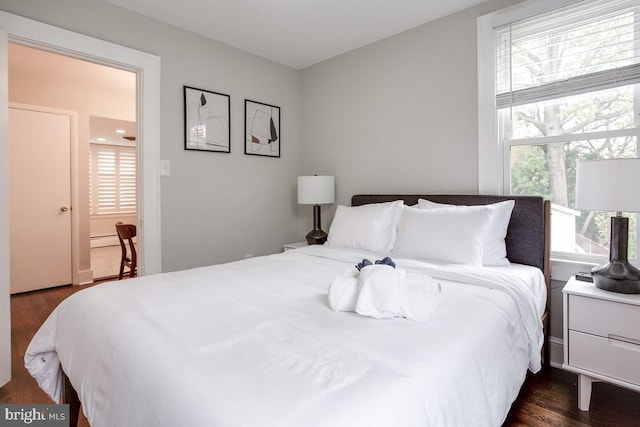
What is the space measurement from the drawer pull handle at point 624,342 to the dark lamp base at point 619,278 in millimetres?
213

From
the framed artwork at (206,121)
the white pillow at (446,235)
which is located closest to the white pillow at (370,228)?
the white pillow at (446,235)

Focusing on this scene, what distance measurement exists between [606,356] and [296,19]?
3.00 m

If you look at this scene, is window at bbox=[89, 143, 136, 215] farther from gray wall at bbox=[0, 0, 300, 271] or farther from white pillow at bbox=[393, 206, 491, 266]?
white pillow at bbox=[393, 206, 491, 266]

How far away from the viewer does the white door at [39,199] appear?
389 centimetres

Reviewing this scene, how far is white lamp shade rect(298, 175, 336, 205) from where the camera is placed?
329cm

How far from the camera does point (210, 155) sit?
3154 millimetres

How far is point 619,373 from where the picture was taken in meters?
1.59

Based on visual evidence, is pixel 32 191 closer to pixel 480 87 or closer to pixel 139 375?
pixel 139 375

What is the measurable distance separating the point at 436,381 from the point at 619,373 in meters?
1.37

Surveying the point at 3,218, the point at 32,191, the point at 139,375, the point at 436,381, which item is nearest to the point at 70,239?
the point at 32,191

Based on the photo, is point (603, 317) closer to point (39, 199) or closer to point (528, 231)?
point (528, 231)

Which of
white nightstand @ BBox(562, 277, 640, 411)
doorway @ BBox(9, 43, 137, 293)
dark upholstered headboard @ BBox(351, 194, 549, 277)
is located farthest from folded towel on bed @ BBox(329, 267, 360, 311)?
doorway @ BBox(9, 43, 137, 293)

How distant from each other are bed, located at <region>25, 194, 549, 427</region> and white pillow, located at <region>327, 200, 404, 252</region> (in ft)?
1.88

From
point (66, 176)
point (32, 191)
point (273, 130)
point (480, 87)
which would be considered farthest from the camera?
point (66, 176)
